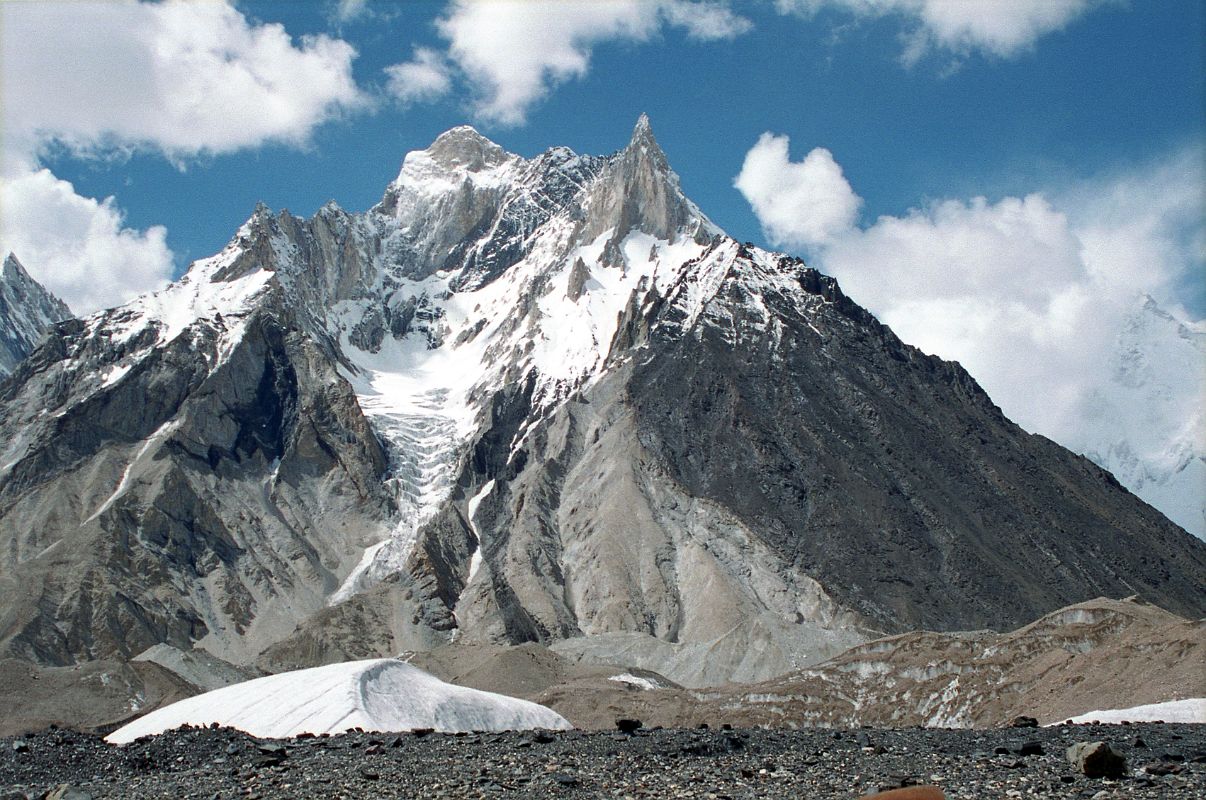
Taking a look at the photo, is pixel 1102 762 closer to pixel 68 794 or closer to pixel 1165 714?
pixel 68 794

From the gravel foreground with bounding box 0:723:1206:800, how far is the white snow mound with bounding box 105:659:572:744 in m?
4.41

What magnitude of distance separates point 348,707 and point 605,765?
12.9 meters

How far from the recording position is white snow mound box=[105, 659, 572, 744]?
37000 mm

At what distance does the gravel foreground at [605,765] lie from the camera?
933 inches

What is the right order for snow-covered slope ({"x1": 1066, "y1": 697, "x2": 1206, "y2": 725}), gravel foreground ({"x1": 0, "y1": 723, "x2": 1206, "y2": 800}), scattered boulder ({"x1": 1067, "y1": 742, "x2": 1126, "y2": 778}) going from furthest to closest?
1. snow-covered slope ({"x1": 1066, "y1": 697, "x2": 1206, "y2": 725})
2. scattered boulder ({"x1": 1067, "y1": 742, "x2": 1126, "y2": 778})
3. gravel foreground ({"x1": 0, "y1": 723, "x2": 1206, "y2": 800})

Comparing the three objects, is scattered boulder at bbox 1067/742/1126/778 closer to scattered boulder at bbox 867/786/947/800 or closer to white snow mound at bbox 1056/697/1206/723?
scattered boulder at bbox 867/786/947/800

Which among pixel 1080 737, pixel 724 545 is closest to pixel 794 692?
pixel 1080 737

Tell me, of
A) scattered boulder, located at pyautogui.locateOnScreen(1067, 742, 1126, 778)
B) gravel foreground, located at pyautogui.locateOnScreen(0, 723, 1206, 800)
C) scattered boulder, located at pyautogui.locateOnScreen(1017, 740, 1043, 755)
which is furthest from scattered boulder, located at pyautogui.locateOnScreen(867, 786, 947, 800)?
scattered boulder, located at pyautogui.locateOnScreen(1017, 740, 1043, 755)

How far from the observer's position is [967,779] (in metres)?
23.9

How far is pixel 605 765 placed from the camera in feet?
86.4

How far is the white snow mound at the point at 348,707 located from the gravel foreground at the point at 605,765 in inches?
174

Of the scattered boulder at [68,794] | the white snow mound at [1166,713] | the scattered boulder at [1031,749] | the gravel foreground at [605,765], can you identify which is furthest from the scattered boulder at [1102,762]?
the scattered boulder at [68,794]

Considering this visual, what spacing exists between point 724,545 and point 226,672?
73.8 meters

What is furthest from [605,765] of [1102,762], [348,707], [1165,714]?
[1165,714]
